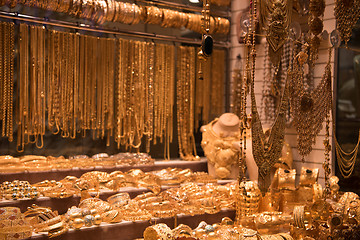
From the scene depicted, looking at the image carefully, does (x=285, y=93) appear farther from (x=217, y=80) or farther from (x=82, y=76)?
(x=217, y=80)

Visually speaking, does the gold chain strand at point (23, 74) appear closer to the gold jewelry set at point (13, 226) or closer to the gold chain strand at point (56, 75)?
the gold chain strand at point (56, 75)

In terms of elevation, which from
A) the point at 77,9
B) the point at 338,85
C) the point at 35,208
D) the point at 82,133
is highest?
the point at 77,9

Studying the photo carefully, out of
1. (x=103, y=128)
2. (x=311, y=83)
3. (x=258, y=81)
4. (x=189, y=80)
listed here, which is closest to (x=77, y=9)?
(x=103, y=128)

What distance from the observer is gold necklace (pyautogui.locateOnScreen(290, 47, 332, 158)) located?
2.84 metres

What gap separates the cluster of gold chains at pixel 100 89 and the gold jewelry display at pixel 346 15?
77.8 inches

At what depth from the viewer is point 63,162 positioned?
3.51 m

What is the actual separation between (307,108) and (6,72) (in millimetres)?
2435

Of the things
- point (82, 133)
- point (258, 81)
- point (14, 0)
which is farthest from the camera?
point (258, 81)

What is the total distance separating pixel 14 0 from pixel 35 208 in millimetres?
1779

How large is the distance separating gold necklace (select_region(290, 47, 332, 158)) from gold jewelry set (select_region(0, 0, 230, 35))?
1795 millimetres

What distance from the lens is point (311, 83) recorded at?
3.68 m

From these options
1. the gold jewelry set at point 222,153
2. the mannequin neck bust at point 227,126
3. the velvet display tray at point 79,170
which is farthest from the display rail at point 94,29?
the velvet display tray at point 79,170

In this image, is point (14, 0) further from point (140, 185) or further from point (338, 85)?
point (338, 85)

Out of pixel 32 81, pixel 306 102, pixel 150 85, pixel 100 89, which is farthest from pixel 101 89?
pixel 306 102
